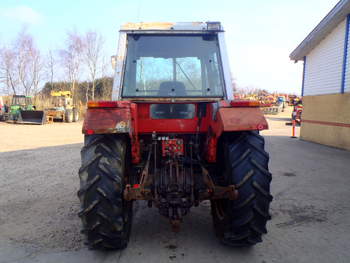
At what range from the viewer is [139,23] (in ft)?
11.8

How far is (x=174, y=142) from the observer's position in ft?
10.5

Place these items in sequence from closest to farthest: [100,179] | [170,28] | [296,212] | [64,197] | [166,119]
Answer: [100,179]
[166,119]
[170,28]
[296,212]
[64,197]

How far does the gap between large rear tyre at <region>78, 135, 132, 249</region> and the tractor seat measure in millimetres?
958

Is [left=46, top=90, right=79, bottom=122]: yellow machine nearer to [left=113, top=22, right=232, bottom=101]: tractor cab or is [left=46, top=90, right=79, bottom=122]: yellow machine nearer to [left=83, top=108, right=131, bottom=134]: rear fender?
[left=113, top=22, right=232, bottom=101]: tractor cab

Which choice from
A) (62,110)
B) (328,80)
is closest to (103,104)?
(328,80)

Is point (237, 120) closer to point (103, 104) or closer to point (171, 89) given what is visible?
point (171, 89)

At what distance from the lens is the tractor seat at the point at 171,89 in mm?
3467

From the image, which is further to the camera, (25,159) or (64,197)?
(25,159)

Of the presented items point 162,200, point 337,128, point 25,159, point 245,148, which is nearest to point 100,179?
point 162,200

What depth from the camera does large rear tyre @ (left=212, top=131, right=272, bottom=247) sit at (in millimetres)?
2715

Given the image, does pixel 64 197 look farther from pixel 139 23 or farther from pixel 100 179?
pixel 139 23

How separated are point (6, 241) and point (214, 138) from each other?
2.76m

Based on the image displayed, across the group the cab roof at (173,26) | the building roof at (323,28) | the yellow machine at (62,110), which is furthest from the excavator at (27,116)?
the cab roof at (173,26)

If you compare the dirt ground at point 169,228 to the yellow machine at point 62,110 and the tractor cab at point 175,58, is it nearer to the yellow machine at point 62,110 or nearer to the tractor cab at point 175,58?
the tractor cab at point 175,58
